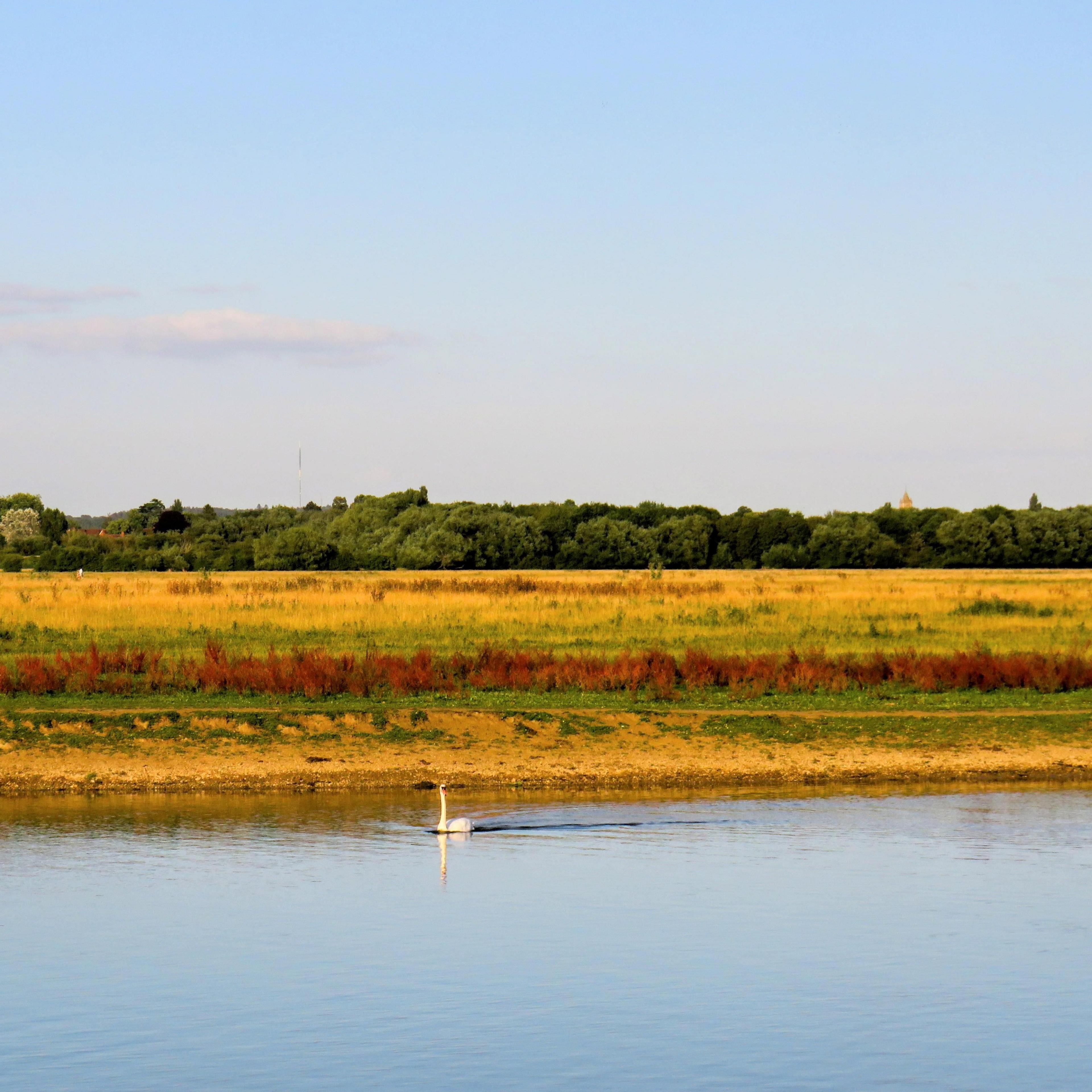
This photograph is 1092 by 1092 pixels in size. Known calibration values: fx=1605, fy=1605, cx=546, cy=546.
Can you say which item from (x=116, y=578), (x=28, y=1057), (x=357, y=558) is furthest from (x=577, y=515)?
(x=28, y=1057)

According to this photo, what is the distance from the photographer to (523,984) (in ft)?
39.2

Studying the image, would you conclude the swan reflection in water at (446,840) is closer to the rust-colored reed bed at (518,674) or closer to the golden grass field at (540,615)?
the rust-colored reed bed at (518,674)

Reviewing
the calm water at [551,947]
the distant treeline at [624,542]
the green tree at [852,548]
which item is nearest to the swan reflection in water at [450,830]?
the calm water at [551,947]

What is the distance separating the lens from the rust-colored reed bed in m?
25.9

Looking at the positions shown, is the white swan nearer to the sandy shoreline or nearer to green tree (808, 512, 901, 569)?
the sandy shoreline

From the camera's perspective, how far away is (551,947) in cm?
1304

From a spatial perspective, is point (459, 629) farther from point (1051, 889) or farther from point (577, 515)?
point (577, 515)

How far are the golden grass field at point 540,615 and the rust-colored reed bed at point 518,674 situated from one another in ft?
17.3

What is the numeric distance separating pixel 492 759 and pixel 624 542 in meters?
82.9

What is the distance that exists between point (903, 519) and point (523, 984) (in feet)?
331

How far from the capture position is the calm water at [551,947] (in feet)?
33.2

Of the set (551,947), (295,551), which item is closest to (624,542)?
(295,551)

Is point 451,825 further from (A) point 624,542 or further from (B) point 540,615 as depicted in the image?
(A) point 624,542

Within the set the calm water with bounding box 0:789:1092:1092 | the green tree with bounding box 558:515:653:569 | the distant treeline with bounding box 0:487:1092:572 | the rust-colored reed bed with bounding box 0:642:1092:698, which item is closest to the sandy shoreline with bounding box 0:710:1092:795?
the calm water with bounding box 0:789:1092:1092
